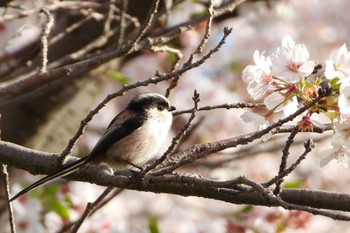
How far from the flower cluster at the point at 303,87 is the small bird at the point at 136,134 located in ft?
2.62

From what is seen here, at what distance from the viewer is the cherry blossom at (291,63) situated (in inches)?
88.7

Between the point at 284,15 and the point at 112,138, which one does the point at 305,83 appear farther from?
the point at 284,15

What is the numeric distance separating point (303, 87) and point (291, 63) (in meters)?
0.10

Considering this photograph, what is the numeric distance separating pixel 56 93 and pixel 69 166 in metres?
2.08

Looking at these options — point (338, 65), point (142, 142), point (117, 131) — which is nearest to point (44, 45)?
point (117, 131)

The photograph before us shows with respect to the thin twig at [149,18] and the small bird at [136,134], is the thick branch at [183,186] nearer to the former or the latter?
the small bird at [136,134]

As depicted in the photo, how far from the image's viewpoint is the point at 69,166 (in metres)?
2.52

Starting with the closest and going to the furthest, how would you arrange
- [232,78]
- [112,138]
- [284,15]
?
[112,138], [284,15], [232,78]

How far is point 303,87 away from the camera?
229 cm

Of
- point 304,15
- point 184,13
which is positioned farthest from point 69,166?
point 304,15

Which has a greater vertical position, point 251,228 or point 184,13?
point 184,13

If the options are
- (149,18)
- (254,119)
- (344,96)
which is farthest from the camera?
(149,18)

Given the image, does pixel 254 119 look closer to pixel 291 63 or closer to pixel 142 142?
pixel 291 63

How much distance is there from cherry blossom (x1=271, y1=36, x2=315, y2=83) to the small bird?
0.88 meters
